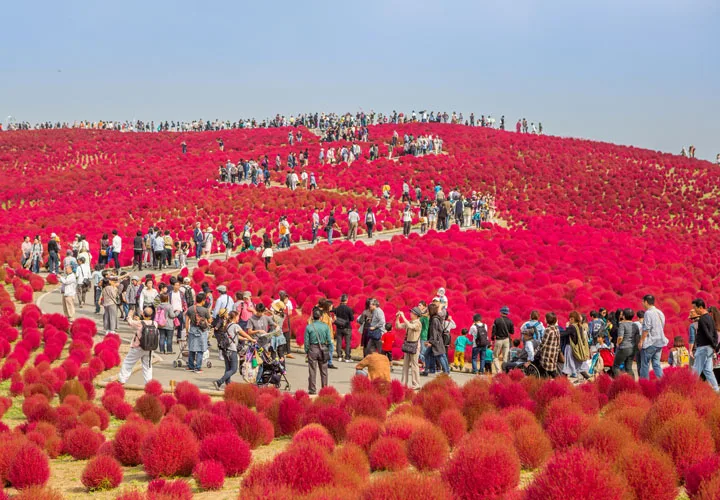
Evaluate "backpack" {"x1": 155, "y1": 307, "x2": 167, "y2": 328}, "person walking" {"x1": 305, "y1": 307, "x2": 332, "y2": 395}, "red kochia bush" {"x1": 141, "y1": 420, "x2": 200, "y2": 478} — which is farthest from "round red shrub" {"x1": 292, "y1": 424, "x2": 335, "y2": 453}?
"backpack" {"x1": 155, "y1": 307, "x2": 167, "y2": 328}

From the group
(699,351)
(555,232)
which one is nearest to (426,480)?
(699,351)

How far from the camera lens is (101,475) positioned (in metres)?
9.63

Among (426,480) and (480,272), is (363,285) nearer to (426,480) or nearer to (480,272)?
(480,272)

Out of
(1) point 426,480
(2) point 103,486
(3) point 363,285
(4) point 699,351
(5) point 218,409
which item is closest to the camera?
(1) point 426,480

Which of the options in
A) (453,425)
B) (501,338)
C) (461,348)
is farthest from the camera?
(461,348)

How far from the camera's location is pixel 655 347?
50.6 feet

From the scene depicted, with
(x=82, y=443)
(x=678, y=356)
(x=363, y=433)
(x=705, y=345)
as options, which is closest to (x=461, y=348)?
(x=678, y=356)

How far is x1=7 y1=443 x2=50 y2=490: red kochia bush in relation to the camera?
370 inches

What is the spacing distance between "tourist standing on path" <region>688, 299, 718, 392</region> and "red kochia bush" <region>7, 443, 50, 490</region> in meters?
10.9

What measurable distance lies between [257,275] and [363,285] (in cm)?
438

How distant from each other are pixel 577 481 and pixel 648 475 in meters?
1.18

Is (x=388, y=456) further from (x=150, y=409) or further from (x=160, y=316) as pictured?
(x=160, y=316)

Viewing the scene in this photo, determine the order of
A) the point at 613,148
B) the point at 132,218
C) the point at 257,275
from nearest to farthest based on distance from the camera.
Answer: the point at 257,275
the point at 132,218
the point at 613,148

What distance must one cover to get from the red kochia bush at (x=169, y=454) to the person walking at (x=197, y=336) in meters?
8.50
